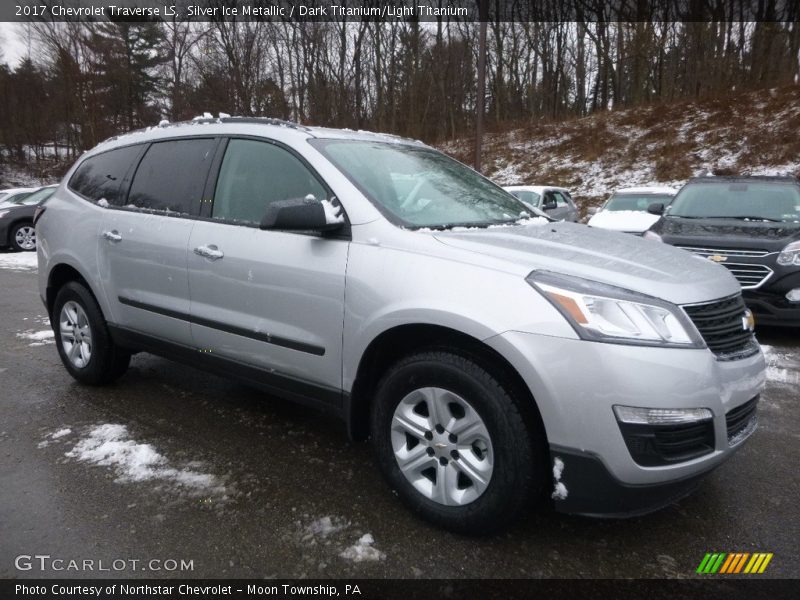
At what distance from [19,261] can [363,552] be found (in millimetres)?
12270

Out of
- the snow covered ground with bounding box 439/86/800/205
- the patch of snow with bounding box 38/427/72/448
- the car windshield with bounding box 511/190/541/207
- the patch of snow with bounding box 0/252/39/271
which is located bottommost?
the patch of snow with bounding box 0/252/39/271

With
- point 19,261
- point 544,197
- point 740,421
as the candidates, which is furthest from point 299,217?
point 19,261

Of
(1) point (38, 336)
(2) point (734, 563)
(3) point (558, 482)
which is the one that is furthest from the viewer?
(1) point (38, 336)

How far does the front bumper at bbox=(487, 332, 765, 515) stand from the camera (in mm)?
2018

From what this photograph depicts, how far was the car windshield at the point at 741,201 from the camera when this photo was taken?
6.35m

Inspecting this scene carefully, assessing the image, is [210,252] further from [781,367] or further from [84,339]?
[781,367]

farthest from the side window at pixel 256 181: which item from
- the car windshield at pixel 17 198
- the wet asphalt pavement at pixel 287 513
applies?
the car windshield at pixel 17 198

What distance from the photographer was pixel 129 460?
121 inches

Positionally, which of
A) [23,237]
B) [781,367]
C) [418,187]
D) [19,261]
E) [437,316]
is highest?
[418,187]

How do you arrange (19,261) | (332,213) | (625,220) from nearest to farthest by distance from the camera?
(332,213) → (625,220) → (19,261)

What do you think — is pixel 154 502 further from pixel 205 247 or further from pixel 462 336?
pixel 462 336

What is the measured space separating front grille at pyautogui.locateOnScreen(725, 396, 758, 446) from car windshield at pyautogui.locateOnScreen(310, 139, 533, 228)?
4.64 feet

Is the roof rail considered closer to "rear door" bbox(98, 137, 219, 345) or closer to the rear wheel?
"rear door" bbox(98, 137, 219, 345)

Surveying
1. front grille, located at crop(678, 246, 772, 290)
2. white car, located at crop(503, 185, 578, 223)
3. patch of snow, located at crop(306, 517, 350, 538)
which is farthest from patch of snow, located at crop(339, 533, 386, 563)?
white car, located at crop(503, 185, 578, 223)
